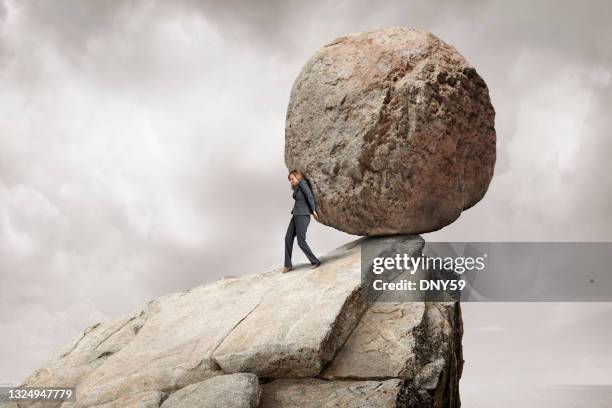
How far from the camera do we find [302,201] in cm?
1254

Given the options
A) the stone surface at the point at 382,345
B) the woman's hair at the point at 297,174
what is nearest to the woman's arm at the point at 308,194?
the woman's hair at the point at 297,174

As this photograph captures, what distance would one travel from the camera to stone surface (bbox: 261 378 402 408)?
9500mm

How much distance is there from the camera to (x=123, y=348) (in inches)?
501

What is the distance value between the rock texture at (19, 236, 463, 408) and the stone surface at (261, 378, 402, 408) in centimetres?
2

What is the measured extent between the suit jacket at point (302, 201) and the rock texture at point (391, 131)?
23cm

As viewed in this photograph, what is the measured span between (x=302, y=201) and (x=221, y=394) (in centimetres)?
450

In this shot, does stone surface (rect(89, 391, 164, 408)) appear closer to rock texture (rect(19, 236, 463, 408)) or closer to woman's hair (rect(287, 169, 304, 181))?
rock texture (rect(19, 236, 463, 408))

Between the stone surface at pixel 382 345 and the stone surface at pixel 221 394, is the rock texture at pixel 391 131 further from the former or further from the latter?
the stone surface at pixel 221 394

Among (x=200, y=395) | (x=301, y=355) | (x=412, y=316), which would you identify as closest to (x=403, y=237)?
(x=412, y=316)

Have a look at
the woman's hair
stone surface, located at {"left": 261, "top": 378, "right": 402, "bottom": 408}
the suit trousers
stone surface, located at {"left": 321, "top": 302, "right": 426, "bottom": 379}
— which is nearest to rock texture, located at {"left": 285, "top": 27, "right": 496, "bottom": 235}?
the woman's hair

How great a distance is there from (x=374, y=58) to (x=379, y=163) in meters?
2.04

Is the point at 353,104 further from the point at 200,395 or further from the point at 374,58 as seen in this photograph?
the point at 200,395

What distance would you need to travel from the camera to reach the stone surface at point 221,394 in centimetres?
909

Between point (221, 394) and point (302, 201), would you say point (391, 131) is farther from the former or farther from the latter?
point (221, 394)
